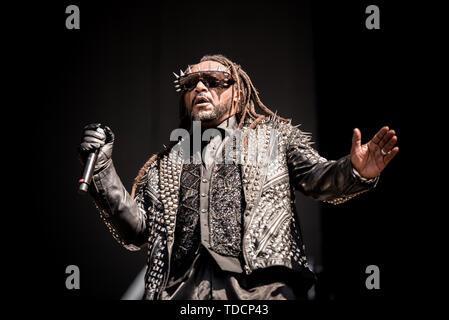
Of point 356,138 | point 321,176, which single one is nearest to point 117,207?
point 321,176

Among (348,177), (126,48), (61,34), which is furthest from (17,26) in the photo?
(348,177)

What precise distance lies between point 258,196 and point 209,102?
0.51 meters

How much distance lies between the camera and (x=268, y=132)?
7.38 feet

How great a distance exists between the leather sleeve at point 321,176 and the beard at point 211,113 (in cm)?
34

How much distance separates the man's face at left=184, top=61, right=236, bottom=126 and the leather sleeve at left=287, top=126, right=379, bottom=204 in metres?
0.33

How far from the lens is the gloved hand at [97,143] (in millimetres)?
1948

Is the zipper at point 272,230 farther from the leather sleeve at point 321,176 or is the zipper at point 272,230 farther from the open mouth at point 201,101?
the open mouth at point 201,101

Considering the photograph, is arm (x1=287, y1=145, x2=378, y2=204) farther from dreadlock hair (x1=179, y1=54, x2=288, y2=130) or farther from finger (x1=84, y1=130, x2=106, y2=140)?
finger (x1=84, y1=130, x2=106, y2=140)

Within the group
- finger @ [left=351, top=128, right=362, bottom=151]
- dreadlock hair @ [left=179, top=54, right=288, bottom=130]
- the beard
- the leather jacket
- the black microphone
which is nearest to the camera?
the black microphone

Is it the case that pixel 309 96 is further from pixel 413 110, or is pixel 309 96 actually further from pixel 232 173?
pixel 232 173

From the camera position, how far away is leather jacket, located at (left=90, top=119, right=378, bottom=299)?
6.29ft

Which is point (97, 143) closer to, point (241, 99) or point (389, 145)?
point (241, 99)

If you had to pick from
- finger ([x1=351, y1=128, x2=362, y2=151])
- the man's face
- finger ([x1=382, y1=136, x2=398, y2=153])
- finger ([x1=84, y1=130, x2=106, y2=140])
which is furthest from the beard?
finger ([x1=382, y1=136, x2=398, y2=153])

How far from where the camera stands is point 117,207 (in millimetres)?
2074
